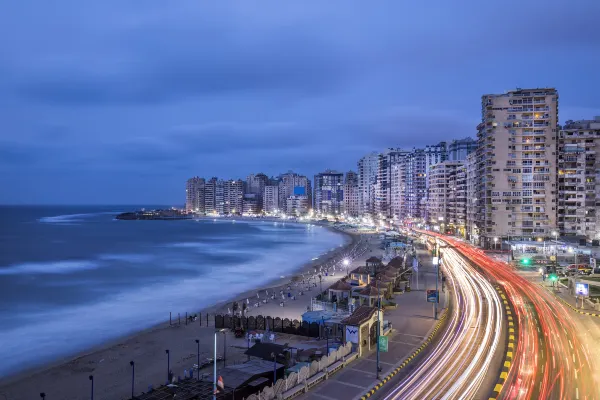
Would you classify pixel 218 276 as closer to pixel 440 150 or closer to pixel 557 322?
pixel 557 322

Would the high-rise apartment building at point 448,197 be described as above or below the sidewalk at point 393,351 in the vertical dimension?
above

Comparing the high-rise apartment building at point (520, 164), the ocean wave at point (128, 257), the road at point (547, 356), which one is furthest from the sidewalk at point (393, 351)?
the ocean wave at point (128, 257)

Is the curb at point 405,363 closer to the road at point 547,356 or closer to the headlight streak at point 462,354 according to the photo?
the headlight streak at point 462,354

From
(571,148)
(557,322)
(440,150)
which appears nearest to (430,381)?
(557,322)

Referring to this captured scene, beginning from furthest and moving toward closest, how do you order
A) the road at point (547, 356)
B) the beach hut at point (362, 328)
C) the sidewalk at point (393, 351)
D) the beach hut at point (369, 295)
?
1. the beach hut at point (369, 295)
2. the beach hut at point (362, 328)
3. the sidewalk at point (393, 351)
4. the road at point (547, 356)

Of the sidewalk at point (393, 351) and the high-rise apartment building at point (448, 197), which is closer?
the sidewalk at point (393, 351)

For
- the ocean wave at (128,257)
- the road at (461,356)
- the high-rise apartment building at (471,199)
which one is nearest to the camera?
the road at (461,356)
